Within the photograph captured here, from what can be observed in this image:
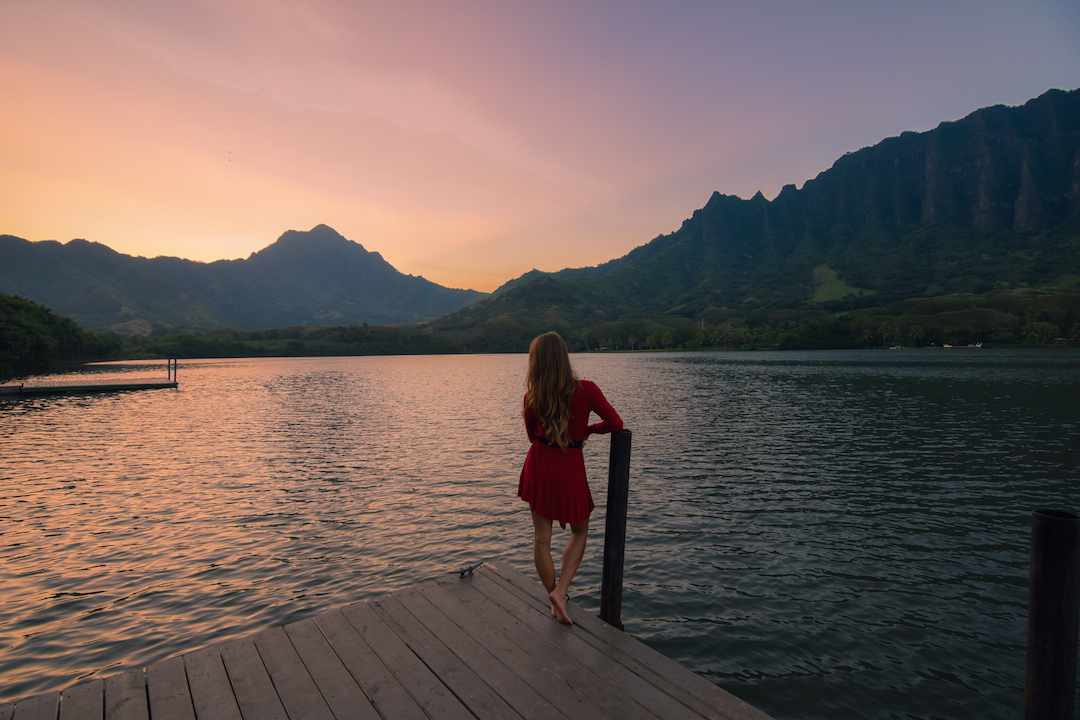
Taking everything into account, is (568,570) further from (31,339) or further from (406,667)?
(31,339)

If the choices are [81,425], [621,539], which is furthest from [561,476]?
[81,425]

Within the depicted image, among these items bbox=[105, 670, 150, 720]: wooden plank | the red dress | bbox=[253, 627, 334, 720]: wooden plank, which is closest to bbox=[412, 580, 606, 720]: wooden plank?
the red dress

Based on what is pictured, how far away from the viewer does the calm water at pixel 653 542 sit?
291 inches

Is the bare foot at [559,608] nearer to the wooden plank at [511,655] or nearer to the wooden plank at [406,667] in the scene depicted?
the wooden plank at [511,655]

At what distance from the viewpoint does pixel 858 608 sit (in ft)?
29.0

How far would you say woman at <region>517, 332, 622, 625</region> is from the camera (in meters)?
5.48

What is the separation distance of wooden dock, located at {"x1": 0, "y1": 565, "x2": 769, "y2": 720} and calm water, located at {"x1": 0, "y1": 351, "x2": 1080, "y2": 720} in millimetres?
2741

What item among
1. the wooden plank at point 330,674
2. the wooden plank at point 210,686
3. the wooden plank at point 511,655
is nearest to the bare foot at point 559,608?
the wooden plank at point 511,655

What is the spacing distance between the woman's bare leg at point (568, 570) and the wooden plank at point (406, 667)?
5.27 ft

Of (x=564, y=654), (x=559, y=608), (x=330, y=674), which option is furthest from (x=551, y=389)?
(x=330, y=674)

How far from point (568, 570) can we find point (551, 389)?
2.31m

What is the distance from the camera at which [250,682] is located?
491 cm

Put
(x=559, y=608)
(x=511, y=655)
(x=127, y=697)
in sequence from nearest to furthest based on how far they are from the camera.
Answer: (x=127, y=697) < (x=511, y=655) < (x=559, y=608)

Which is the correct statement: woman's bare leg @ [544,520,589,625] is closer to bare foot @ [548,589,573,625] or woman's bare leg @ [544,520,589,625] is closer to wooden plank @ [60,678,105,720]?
bare foot @ [548,589,573,625]
